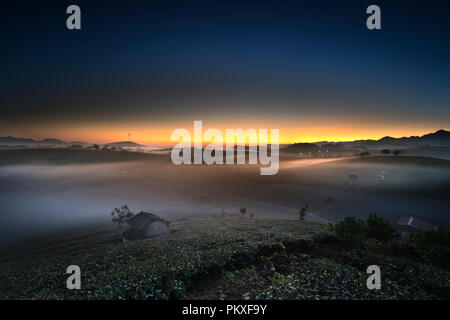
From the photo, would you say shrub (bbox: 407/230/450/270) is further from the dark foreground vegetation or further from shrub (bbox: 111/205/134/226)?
shrub (bbox: 111/205/134/226)

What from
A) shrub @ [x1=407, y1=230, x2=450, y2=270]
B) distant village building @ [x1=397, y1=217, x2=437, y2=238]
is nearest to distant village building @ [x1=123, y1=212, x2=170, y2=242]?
shrub @ [x1=407, y1=230, x2=450, y2=270]

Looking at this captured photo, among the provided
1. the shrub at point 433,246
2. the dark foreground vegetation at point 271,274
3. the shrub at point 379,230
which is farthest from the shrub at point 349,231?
the shrub at point 433,246

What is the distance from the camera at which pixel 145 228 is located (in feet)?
143

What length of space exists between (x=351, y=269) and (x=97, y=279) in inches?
769

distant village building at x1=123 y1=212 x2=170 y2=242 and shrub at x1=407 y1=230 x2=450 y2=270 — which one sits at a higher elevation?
shrub at x1=407 y1=230 x2=450 y2=270

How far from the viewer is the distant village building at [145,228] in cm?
4297

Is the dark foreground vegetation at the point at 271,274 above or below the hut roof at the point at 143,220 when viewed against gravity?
above

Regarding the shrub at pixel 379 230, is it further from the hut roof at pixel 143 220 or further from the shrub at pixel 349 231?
the hut roof at pixel 143 220

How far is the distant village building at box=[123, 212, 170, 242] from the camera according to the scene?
141 ft

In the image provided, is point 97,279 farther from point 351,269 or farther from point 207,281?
point 351,269

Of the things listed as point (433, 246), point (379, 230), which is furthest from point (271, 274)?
point (379, 230)

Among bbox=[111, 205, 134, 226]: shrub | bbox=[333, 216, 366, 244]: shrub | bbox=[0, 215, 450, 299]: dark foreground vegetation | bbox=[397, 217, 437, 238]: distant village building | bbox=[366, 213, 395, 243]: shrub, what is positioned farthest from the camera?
bbox=[111, 205, 134, 226]: shrub
